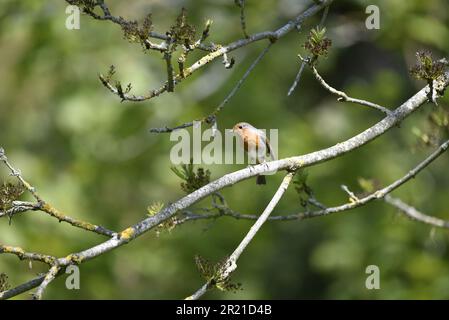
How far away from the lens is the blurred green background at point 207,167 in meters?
8.52

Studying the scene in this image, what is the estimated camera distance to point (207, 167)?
911cm

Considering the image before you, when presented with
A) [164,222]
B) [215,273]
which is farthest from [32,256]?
[164,222]

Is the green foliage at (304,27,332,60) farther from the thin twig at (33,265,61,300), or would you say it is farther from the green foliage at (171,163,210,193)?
the thin twig at (33,265,61,300)

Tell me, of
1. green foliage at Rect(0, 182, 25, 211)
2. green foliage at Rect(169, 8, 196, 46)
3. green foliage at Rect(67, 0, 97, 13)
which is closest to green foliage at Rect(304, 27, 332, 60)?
green foliage at Rect(169, 8, 196, 46)

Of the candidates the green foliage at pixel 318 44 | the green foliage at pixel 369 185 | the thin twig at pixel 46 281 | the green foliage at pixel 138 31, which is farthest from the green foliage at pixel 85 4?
the green foliage at pixel 369 185

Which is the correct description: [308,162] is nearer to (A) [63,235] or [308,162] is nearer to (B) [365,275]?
(B) [365,275]

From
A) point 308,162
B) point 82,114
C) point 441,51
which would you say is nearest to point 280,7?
point 441,51

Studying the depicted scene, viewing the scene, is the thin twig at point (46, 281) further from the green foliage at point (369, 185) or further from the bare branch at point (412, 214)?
the bare branch at point (412, 214)

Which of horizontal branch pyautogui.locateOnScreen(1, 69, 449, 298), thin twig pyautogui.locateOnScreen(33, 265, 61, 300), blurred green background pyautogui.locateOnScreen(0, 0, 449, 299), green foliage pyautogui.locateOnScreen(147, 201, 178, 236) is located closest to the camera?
thin twig pyautogui.locateOnScreen(33, 265, 61, 300)

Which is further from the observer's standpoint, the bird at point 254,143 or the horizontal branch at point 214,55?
the bird at point 254,143

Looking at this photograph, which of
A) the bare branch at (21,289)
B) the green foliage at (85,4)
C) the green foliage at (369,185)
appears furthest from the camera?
the green foliage at (369,185)

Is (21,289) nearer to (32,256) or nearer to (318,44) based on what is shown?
(32,256)

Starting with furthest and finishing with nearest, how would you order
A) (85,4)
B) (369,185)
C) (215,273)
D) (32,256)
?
(369,185)
(85,4)
(215,273)
(32,256)

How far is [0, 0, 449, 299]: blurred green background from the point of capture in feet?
28.0
